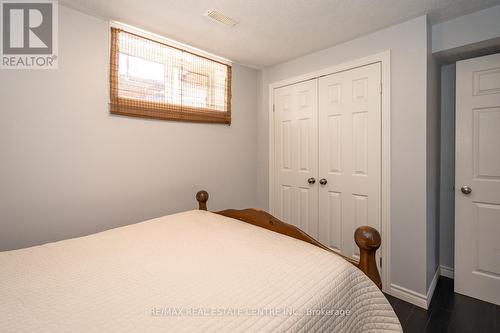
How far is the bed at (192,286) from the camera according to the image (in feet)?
2.40

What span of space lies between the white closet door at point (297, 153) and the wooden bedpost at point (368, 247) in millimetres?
1494

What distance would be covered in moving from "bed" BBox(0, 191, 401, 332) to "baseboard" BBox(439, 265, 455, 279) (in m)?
1.96

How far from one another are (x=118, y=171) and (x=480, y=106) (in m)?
3.15

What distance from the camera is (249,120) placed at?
3.04 metres

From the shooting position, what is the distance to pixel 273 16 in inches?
73.8

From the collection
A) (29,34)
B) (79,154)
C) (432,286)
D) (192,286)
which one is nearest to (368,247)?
(192,286)

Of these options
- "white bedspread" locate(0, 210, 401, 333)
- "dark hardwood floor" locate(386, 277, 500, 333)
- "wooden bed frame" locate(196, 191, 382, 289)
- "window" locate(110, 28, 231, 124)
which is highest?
"window" locate(110, 28, 231, 124)

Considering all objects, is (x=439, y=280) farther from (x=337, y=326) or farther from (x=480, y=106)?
(x=337, y=326)

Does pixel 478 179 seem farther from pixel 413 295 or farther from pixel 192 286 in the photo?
pixel 192 286

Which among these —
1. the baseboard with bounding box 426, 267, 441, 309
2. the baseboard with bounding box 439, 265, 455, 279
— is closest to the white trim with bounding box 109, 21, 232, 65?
the baseboard with bounding box 426, 267, 441, 309

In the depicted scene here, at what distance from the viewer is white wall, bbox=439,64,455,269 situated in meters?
2.36

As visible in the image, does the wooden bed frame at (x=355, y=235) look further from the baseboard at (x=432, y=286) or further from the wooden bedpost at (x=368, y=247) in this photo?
the baseboard at (x=432, y=286)

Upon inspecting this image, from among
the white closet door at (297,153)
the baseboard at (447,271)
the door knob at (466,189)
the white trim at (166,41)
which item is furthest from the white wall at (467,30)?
the baseboard at (447,271)

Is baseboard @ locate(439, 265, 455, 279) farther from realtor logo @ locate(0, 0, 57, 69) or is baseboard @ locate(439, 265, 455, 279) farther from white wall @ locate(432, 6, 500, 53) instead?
realtor logo @ locate(0, 0, 57, 69)
